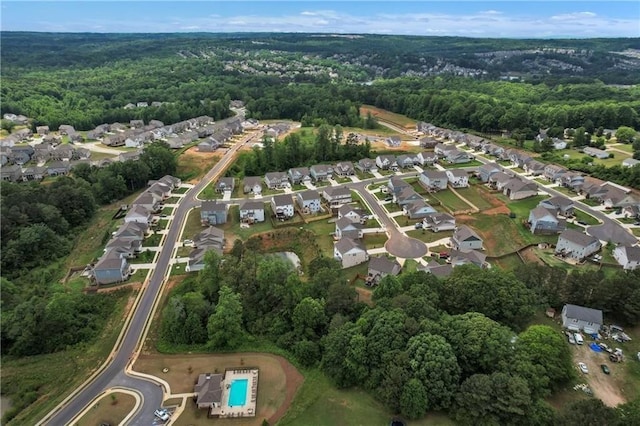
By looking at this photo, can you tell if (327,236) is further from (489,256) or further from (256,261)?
(489,256)

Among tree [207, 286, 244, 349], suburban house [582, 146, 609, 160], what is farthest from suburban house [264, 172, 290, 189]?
suburban house [582, 146, 609, 160]

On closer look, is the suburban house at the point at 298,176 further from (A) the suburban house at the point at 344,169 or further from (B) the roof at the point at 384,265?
(B) the roof at the point at 384,265

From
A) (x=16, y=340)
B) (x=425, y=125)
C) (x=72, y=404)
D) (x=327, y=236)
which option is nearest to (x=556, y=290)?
(x=327, y=236)

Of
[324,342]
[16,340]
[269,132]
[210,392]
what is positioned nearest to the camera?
[210,392]

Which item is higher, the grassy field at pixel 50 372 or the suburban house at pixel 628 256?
the suburban house at pixel 628 256

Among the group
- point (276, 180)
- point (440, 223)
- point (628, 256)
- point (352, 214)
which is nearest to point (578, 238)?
point (628, 256)

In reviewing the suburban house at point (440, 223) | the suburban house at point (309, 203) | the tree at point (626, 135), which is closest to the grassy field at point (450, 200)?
the suburban house at point (440, 223)

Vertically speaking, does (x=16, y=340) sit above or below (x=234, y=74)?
below
